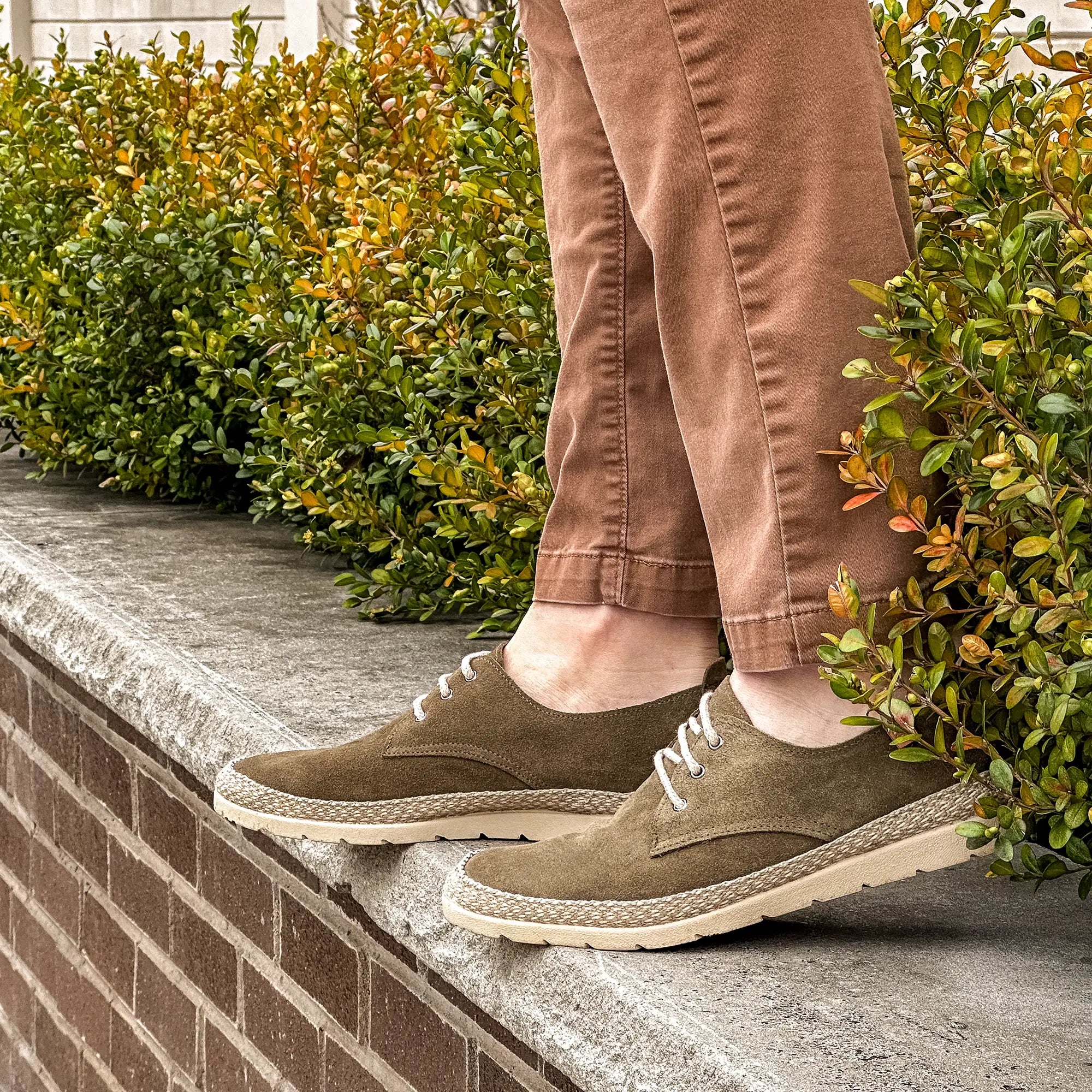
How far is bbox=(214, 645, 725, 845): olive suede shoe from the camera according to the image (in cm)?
175

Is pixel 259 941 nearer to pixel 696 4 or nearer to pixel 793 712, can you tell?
pixel 793 712

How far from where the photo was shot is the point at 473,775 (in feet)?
5.76

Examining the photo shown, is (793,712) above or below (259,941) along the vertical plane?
above

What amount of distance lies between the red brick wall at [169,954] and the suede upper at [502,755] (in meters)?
0.26

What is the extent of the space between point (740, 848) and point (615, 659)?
371mm

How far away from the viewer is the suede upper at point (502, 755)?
5.74ft

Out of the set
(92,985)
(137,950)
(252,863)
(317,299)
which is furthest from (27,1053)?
(317,299)

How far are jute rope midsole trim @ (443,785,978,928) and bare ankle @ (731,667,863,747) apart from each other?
0.09 metres

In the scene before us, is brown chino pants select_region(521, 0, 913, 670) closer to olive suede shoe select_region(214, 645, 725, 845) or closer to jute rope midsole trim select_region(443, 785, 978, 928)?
jute rope midsole trim select_region(443, 785, 978, 928)

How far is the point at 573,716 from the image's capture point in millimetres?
1759

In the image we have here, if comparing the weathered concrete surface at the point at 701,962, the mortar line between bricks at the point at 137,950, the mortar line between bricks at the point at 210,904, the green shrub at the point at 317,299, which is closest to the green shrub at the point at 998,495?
the weathered concrete surface at the point at 701,962

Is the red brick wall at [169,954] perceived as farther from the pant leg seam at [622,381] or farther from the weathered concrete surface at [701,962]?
the pant leg seam at [622,381]

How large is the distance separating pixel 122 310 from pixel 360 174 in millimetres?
798

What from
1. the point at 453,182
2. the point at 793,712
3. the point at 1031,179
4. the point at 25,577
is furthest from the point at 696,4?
the point at 25,577
